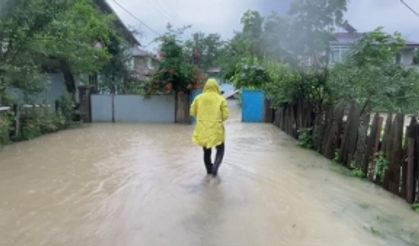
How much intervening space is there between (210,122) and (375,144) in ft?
8.98

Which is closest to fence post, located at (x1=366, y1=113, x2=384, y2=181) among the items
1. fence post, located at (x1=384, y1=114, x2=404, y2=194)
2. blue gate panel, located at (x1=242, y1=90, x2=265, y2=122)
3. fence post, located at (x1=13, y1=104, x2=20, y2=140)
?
fence post, located at (x1=384, y1=114, x2=404, y2=194)

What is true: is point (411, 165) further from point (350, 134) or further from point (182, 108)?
point (182, 108)

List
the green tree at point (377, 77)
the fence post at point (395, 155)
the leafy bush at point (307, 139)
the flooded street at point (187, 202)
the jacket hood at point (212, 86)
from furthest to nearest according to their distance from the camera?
the leafy bush at point (307, 139)
the green tree at point (377, 77)
the jacket hood at point (212, 86)
the fence post at point (395, 155)
the flooded street at point (187, 202)

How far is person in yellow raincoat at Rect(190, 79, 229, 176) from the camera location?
7480mm

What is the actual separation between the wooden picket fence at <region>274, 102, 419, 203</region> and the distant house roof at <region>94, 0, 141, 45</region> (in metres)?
18.8

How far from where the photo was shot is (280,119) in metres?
17.2

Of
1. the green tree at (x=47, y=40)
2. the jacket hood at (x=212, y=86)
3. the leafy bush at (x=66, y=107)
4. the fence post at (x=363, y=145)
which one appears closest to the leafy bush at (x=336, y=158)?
the fence post at (x=363, y=145)

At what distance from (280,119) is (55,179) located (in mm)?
11360

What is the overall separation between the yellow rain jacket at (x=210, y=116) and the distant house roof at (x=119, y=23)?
1951cm

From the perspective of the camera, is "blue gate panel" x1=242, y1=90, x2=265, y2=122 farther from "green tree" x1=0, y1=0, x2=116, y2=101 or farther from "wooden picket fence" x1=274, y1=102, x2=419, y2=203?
"wooden picket fence" x1=274, y1=102, x2=419, y2=203

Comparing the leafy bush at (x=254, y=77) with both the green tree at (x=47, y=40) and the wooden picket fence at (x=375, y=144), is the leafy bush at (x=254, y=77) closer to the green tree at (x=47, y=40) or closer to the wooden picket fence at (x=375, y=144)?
the green tree at (x=47, y=40)

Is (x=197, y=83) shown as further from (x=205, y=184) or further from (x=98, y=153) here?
(x=205, y=184)

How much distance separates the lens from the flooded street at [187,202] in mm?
4594

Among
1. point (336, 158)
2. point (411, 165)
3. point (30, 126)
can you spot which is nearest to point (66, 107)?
point (30, 126)
